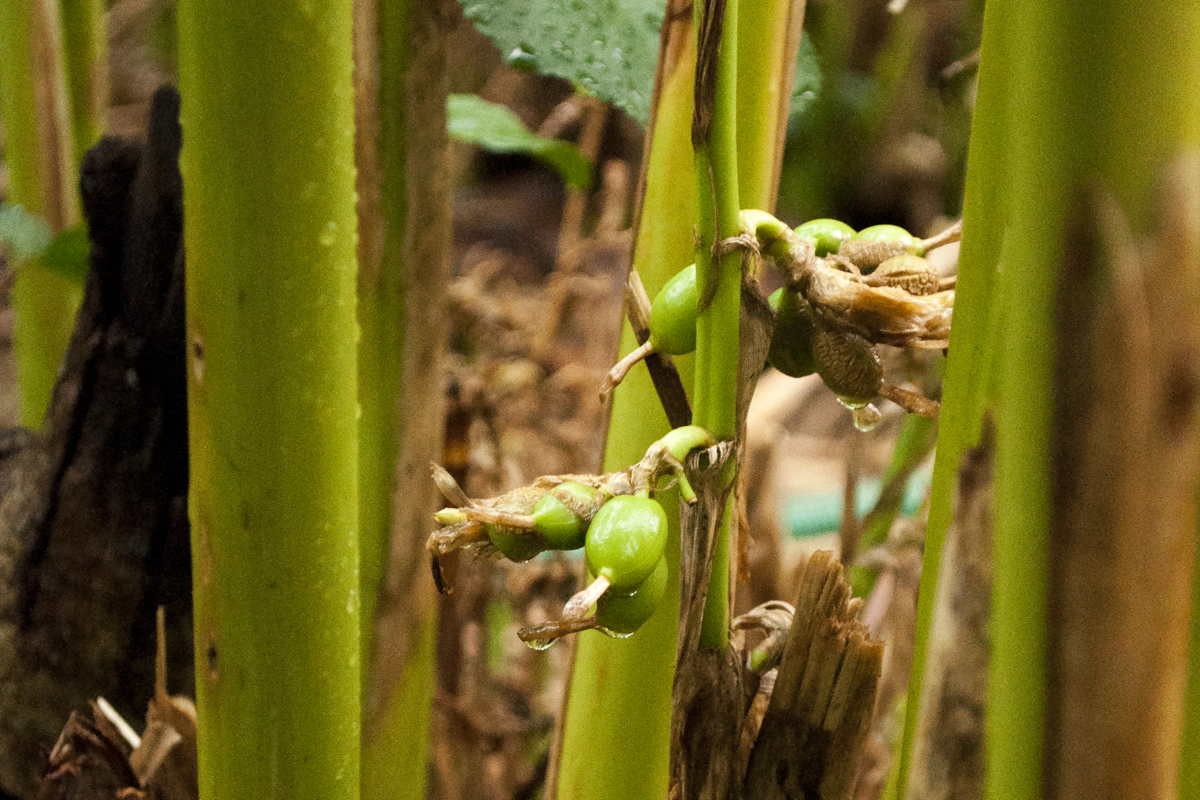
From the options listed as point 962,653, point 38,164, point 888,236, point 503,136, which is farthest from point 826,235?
point 38,164

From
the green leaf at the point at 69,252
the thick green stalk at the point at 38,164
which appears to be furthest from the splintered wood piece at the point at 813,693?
the thick green stalk at the point at 38,164

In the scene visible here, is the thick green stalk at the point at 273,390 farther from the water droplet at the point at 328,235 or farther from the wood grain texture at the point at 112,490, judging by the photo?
the wood grain texture at the point at 112,490

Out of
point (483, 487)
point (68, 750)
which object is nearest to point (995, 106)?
point (68, 750)

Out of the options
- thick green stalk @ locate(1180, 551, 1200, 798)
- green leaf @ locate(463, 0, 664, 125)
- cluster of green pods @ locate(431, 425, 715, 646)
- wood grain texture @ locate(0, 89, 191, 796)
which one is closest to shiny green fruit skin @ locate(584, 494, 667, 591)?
cluster of green pods @ locate(431, 425, 715, 646)

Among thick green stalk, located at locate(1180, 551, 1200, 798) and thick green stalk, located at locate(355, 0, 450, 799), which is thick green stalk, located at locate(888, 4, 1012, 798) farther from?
thick green stalk, located at locate(355, 0, 450, 799)

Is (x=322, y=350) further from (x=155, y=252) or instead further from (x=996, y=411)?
(x=155, y=252)

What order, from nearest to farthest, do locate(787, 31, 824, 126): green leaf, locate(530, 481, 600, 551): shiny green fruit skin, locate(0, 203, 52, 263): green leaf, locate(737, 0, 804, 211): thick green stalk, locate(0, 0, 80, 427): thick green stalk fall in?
locate(530, 481, 600, 551): shiny green fruit skin, locate(737, 0, 804, 211): thick green stalk, locate(787, 31, 824, 126): green leaf, locate(0, 203, 52, 263): green leaf, locate(0, 0, 80, 427): thick green stalk
